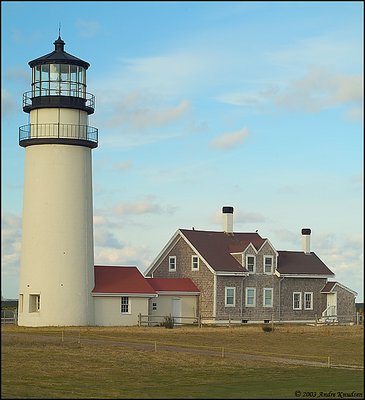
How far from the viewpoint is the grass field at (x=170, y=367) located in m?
22.9

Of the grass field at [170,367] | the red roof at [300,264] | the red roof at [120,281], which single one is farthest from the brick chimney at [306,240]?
the grass field at [170,367]

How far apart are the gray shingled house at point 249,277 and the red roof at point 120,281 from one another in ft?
14.6

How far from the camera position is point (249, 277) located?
58.1 meters

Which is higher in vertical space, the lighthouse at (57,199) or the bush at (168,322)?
the lighthouse at (57,199)

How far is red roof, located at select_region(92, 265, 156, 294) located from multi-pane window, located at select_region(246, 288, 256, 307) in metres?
7.32

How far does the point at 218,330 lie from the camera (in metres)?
48.3

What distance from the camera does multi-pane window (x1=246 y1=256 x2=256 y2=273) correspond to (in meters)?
58.2

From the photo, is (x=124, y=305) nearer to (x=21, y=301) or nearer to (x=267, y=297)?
(x=21, y=301)

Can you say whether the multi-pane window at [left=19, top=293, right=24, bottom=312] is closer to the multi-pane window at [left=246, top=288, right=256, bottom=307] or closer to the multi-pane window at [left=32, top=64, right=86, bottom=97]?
the multi-pane window at [left=32, top=64, right=86, bottom=97]

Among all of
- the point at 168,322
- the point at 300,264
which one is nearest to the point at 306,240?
the point at 300,264

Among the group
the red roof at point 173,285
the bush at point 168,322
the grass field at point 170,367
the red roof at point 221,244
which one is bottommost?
the grass field at point 170,367

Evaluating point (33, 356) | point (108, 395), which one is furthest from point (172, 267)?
point (108, 395)

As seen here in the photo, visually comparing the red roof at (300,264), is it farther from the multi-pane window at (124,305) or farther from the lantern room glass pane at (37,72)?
the lantern room glass pane at (37,72)

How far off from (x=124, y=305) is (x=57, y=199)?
786cm
